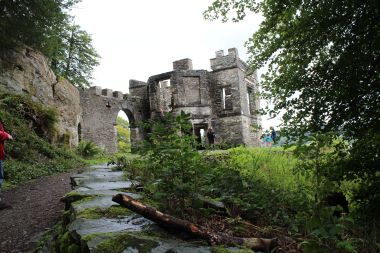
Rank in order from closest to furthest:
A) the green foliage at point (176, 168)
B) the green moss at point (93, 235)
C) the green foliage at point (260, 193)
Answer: the green moss at point (93, 235), the green foliage at point (176, 168), the green foliage at point (260, 193)

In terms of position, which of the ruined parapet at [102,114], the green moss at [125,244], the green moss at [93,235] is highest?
the ruined parapet at [102,114]

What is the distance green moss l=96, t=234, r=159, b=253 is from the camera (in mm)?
2129

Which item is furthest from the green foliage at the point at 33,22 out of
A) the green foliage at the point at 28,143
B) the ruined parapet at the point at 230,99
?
the ruined parapet at the point at 230,99

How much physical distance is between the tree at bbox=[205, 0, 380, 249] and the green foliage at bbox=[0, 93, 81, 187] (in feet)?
21.3

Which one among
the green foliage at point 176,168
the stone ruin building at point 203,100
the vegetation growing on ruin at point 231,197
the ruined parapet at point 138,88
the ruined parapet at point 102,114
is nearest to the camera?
the vegetation growing on ruin at point 231,197

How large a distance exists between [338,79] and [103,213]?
3708 millimetres

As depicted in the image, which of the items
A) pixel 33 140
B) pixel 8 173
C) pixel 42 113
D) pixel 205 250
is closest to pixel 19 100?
pixel 42 113

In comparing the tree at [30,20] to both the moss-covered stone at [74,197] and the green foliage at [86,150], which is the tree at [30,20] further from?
the moss-covered stone at [74,197]

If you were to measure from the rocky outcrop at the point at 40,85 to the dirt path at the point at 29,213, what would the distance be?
6.10 metres

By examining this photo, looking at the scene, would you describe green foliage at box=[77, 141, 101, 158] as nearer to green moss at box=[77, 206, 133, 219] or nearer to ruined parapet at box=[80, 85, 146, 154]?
ruined parapet at box=[80, 85, 146, 154]

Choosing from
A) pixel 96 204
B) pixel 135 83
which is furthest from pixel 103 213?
pixel 135 83

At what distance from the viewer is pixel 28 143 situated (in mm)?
10672

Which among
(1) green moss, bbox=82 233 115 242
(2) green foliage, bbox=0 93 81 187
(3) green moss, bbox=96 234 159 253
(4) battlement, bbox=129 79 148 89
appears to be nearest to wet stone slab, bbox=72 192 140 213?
(1) green moss, bbox=82 233 115 242

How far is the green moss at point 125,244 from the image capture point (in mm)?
2129
